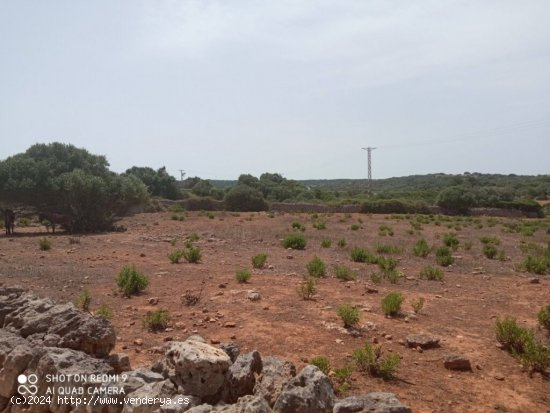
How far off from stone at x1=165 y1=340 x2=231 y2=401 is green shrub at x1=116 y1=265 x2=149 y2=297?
5854mm

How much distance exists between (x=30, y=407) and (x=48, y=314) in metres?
1.13

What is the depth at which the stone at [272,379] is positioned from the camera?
4.29 meters

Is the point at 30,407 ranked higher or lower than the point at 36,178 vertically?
lower

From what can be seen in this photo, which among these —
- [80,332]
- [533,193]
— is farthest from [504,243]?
[533,193]

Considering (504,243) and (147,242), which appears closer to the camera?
(147,242)

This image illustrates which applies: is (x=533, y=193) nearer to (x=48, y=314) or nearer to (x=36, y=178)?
(x=36, y=178)

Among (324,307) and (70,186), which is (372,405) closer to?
(324,307)

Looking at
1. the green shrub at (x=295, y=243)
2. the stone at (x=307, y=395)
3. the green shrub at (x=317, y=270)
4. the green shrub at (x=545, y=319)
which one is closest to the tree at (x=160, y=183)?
the green shrub at (x=295, y=243)

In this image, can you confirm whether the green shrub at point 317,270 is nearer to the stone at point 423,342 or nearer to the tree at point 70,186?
the stone at point 423,342

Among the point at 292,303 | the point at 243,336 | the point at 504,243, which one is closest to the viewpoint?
the point at 243,336

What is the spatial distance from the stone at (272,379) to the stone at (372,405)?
569 mm

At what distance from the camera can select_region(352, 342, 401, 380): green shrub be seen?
584cm

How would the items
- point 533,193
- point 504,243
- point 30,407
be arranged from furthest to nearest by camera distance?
point 533,193
point 504,243
point 30,407

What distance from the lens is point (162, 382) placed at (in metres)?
4.47
